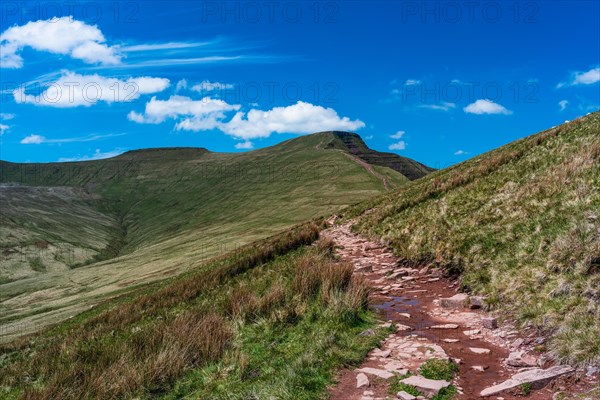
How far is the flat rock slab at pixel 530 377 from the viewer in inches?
294

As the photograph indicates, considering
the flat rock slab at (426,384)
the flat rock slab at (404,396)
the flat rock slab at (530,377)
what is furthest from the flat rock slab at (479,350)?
the flat rock slab at (404,396)

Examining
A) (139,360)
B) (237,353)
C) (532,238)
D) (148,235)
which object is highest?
(532,238)

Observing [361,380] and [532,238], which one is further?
[532,238]

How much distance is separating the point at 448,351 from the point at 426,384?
1.78 meters

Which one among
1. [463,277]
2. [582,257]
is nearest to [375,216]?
[463,277]

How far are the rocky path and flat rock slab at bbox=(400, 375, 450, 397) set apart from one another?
0.02 m

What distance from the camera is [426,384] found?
7.61m

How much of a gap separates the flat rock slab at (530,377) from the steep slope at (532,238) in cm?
33

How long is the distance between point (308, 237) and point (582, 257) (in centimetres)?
1688

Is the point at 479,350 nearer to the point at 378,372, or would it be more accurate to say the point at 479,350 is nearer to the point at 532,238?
the point at 378,372

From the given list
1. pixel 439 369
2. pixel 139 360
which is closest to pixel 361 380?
pixel 439 369

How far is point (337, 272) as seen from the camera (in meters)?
14.0

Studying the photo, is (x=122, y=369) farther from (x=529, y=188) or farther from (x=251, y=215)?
(x=251, y=215)

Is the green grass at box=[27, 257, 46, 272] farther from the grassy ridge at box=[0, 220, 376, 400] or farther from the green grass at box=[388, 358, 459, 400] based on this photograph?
the green grass at box=[388, 358, 459, 400]
